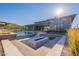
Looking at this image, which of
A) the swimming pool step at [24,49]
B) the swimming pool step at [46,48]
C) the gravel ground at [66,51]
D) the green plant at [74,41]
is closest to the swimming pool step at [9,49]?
the swimming pool step at [24,49]

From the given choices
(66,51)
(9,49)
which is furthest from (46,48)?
(9,49)

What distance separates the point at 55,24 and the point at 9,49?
1.01m

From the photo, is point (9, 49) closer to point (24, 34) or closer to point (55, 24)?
point (24, 34)

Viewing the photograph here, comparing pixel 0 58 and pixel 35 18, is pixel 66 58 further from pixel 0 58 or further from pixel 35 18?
pixel 0 58

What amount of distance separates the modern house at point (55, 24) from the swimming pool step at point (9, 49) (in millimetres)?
443

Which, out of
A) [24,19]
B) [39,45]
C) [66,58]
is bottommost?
A: [66,58]

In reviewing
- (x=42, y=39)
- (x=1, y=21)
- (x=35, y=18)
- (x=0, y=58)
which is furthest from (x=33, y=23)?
(x=0, y=58)

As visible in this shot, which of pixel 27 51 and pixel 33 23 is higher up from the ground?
pixel 33 23

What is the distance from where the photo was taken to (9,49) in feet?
11.2

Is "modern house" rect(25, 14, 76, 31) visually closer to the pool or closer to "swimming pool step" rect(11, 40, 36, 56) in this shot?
the pool

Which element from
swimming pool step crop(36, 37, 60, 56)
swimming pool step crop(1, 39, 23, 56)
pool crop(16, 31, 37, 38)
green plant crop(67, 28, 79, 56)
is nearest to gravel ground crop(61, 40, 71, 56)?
green plant crop(67, 28, 79, 56)

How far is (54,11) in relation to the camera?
353 cm

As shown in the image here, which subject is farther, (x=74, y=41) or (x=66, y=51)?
(x=66, y=51)

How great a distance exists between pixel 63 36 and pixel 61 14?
1.39 feet
